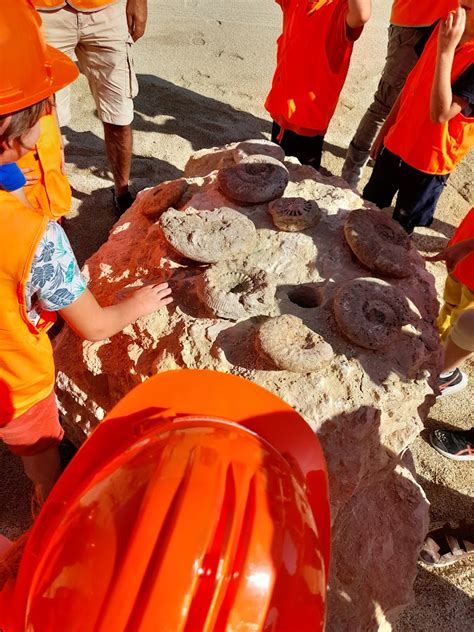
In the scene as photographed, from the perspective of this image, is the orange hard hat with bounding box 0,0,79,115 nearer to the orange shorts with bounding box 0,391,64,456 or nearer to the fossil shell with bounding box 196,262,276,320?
the fossil shell with bounding box 196,262,276,320

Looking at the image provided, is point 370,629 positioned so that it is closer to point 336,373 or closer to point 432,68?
point 336,373

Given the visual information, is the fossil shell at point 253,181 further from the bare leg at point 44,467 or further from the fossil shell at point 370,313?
the bare leg at point 44,467

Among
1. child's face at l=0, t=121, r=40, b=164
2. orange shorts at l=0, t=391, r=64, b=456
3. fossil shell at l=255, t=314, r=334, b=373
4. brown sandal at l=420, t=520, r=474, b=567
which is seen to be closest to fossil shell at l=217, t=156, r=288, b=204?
fossil shell at l=255, t=314, r=334, b=373

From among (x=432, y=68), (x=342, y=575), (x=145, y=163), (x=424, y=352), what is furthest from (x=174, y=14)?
(x=342, y=575)

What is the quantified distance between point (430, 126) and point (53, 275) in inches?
76.4

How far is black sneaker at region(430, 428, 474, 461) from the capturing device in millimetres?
2342

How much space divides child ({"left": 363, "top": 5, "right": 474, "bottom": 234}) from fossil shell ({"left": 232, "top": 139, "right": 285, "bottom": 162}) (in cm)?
62

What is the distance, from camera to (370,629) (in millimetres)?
1632

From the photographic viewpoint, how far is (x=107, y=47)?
2727 mm

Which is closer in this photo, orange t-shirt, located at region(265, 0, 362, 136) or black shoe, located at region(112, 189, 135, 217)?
orange t-shirt, located at region(265, 0, 362, 136)

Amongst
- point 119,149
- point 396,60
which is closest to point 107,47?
point 119,149

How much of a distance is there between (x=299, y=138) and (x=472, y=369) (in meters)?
1.58

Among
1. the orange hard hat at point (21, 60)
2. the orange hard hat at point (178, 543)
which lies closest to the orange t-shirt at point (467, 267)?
the orange hard hat at point (178, 543)

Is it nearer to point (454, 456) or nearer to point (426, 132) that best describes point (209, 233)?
point (426, 132)
